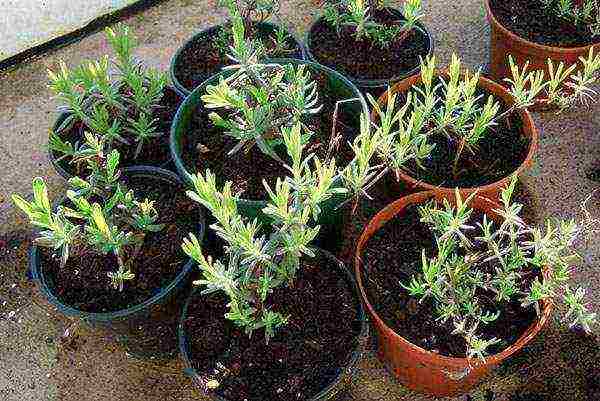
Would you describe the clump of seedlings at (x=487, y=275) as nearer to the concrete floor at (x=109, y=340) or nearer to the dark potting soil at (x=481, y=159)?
the dark potting soil at (x=481, y=159)

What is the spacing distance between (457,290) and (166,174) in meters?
1.19

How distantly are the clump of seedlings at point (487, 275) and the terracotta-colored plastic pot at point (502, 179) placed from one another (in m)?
0.19

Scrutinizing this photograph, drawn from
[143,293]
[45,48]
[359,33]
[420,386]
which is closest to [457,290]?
[420,386]

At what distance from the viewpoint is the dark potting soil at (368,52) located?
2.71 meters

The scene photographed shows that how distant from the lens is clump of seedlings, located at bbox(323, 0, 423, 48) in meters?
2.64

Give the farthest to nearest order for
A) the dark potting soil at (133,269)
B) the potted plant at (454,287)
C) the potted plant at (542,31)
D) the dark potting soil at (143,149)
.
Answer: the potted plant at (542,31), the dark potting soil at (143,149), the dark potting soil at (133,269), the potted plant at (454,287)

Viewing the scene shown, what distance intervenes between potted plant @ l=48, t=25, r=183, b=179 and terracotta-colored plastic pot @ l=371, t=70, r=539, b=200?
0.91m

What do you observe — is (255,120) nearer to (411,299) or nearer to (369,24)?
(411,299)

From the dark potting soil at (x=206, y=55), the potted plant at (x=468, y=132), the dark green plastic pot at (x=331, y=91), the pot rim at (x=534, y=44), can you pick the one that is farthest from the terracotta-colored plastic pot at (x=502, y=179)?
the dark potting soil at (x=206, y=55)

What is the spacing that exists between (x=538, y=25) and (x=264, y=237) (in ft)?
6.47

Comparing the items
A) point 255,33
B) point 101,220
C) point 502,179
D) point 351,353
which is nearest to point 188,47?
point 255,33

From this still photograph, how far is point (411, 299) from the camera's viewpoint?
79.7 inches

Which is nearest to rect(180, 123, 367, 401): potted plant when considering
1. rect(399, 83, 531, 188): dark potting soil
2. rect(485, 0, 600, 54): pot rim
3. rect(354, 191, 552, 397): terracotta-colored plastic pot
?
rect(354, 191, 552, 397): terracotta-colored plastic pot

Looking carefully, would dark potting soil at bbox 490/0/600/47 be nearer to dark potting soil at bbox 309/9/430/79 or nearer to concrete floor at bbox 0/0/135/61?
dark potting soil at bbox 309/9/430/79
